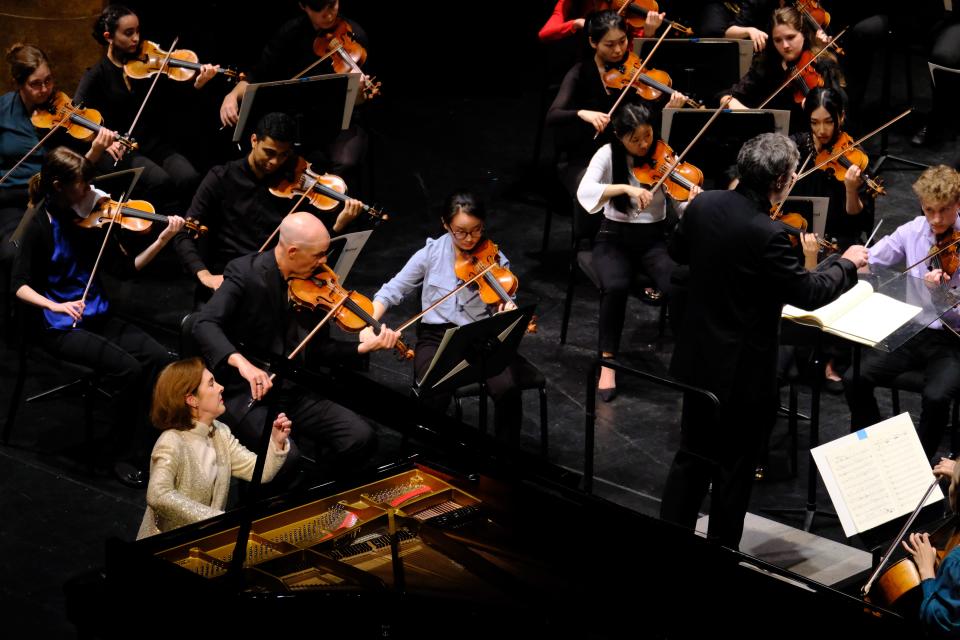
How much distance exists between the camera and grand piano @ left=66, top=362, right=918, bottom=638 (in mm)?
3391

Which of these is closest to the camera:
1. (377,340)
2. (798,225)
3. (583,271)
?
(377,340)

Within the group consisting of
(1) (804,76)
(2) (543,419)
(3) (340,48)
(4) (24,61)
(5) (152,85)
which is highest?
(1) (804,76)

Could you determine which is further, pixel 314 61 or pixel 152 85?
pixel 314 61

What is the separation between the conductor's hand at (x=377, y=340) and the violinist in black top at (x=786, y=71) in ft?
7.78

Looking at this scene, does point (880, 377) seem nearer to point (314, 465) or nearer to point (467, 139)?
point (314, 465)

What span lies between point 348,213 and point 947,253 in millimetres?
2448

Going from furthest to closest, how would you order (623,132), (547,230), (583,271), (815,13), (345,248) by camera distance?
(815,13), (547,230), (583,271), (623,132), (345,248)

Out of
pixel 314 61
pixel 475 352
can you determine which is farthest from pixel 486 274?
pixel 314 61

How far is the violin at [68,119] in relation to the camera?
6.10 m

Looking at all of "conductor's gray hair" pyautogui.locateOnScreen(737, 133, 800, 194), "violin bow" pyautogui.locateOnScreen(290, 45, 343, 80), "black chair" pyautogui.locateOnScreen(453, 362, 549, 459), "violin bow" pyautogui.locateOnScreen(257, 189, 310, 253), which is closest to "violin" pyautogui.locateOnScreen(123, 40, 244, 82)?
"violin bow" pyautogui.locateOnScreen(290, 45, 343, 80)

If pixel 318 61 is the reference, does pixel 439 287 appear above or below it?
below

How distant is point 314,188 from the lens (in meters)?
5.93

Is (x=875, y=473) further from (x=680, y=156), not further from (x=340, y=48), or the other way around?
(x=340, y=48)

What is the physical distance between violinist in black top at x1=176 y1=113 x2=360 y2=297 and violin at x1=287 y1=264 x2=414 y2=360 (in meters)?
0.79
